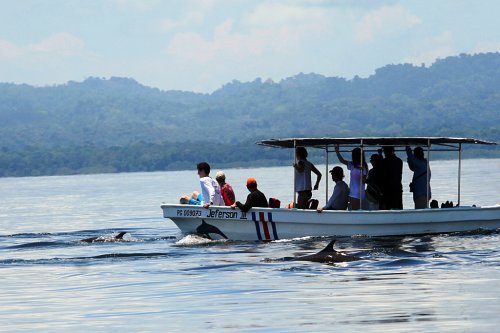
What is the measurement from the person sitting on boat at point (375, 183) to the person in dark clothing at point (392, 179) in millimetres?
138

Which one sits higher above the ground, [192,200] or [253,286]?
[192,200]

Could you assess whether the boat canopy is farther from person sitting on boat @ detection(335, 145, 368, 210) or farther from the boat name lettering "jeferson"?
the boat name lettering "jeferson"

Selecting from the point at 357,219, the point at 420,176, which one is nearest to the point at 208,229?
the point at 357,219

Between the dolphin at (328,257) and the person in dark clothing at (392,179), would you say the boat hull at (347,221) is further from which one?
the dolphin at (328,257)

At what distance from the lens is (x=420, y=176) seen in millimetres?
30188

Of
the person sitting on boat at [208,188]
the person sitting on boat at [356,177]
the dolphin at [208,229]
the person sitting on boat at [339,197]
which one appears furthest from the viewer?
the dolphin at [208,229]

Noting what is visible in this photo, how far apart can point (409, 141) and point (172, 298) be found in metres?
10.8

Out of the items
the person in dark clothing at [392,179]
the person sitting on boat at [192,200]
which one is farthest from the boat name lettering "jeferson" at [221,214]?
the person in dark clothing at [392,179]

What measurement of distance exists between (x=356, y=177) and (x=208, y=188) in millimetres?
4398

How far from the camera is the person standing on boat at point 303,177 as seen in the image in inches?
1201

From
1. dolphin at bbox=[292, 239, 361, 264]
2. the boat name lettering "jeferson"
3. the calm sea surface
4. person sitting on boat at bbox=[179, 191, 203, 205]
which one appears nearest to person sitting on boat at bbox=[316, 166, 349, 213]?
the calm sea surface

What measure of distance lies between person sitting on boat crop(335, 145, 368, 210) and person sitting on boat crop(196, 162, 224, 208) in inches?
155

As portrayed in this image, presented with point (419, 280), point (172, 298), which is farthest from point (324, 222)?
point (172, 298)

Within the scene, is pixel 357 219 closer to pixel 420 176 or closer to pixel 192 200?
pixel 420 176
